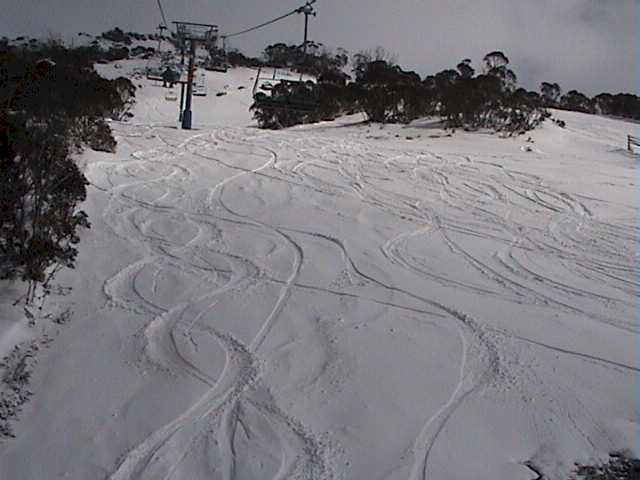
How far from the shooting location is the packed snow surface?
3721 mm

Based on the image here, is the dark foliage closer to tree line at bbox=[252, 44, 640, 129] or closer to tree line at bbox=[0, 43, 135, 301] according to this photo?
tree line at bbox=[0, 43, 135, 301]

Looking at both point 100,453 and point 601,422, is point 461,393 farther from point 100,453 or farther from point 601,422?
point 100,453

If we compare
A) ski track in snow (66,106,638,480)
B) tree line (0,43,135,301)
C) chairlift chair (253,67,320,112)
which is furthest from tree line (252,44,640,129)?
tree line (0,43,135,301)

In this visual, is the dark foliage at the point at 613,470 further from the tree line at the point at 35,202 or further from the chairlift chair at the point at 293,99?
the chairlift chair at the point at 293,99

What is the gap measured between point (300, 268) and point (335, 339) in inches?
66.2

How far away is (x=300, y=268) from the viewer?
658cm

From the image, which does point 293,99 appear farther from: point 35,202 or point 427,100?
point 35,202

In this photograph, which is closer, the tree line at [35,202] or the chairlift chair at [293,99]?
the tree line at [35,202]

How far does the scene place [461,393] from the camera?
14.1 ft

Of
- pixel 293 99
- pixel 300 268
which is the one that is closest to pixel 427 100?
pixel 293 99

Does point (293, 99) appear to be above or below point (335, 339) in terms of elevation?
above

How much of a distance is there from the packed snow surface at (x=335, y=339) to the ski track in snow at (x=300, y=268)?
0.02 meters

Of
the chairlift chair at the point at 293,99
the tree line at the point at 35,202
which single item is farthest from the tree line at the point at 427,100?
the tree line at the point at 35,202

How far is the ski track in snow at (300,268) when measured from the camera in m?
3.83
